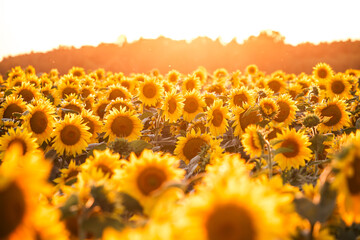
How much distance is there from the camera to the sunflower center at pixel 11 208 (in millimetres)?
911

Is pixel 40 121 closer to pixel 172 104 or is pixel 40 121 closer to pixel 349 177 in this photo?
pixel 172 104

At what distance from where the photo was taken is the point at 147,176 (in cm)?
163

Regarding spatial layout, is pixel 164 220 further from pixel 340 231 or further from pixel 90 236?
pixel 340 231

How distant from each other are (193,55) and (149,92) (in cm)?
3062

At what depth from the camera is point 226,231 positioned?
94 centimetres

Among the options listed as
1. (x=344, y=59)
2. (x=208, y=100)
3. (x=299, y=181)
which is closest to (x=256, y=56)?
(x=344, y=59)

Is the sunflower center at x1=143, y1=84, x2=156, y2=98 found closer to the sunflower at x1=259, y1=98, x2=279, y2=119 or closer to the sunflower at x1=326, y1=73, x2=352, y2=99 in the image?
the sunflower at x1=259, y1=98, x2=279, y2=119

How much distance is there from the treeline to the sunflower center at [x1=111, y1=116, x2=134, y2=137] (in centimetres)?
2441

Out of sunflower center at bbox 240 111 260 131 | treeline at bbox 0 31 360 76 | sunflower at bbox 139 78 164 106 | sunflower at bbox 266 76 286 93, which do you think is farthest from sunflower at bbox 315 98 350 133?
treeline at bbox 0 31 360 76

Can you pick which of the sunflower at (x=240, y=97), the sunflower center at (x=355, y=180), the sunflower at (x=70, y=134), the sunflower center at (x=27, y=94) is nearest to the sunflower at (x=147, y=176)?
the sunflower center at (x=355, y=180)

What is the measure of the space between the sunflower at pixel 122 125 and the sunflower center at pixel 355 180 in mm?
3010

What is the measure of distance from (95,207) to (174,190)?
337 millimetres

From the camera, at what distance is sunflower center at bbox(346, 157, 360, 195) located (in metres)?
1.14

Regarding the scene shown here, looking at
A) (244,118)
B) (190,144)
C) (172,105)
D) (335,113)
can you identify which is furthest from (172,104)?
(335,113)
